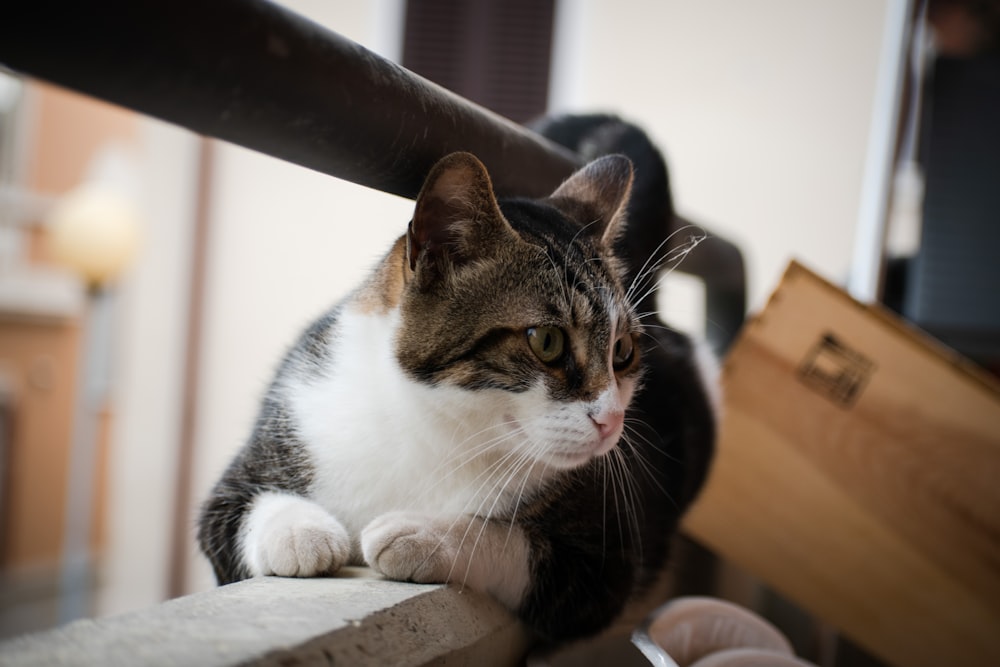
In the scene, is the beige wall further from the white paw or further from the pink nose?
the white paw

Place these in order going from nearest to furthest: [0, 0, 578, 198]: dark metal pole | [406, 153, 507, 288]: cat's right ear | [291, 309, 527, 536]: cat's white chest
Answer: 1. [0, 0, 578, 198]: dark metal pole
2. [406, 153, 507, 288]: cat's right ear
3. [291, 309, 527, 536]: cat's white chest

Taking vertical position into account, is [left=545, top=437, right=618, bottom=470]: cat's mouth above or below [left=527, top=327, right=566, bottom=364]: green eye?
below

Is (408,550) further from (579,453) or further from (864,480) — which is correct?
(864,480)

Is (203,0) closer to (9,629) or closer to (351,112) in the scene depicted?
(351,112)

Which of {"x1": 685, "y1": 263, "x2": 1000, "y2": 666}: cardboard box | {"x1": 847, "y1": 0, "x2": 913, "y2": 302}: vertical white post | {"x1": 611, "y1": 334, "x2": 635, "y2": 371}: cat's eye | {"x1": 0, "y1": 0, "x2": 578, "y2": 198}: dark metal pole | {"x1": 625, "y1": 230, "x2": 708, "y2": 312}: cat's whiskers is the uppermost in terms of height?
{"x1": 847, "y1": 0, "x2": 913, "y2": 302}: vertical white post

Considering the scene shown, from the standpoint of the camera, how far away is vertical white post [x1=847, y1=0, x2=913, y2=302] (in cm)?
176

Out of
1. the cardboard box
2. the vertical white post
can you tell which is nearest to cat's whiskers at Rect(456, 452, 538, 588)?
the cardboard box

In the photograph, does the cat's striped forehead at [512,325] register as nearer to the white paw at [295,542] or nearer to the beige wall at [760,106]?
the white paw at [295,542]

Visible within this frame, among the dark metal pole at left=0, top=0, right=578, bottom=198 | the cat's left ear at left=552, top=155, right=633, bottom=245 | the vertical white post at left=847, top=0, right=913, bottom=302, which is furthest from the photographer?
the vertical white post at left=847, top=0, right=913, bottom=302

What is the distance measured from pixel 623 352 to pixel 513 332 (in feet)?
0.53

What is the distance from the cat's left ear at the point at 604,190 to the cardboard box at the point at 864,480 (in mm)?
587

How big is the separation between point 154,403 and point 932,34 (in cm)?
333

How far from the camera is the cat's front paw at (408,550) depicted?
712 mm

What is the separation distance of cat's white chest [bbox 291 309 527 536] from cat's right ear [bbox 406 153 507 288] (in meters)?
0.10
